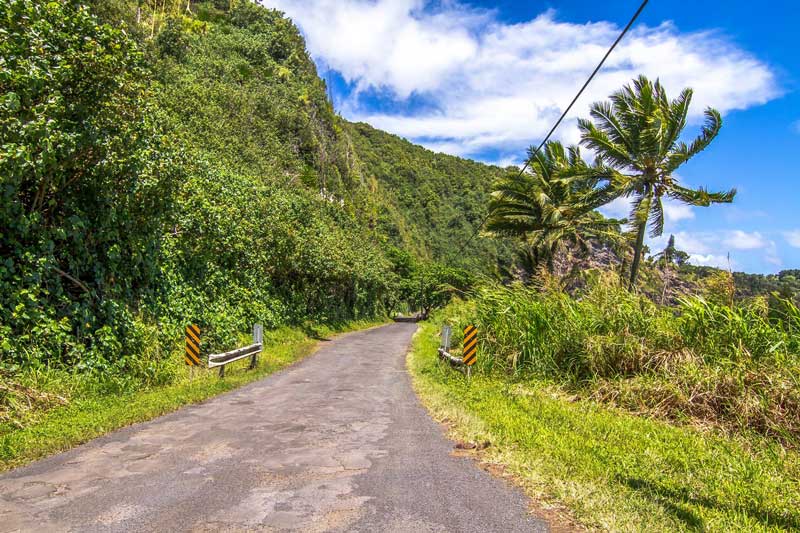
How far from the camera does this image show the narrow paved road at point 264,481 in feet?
14.6

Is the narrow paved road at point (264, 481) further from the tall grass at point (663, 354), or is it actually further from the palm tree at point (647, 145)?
the palm tree at point (647, 145)

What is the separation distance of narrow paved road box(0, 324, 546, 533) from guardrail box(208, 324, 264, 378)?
363 centimetres

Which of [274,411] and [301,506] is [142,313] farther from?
[301,506]

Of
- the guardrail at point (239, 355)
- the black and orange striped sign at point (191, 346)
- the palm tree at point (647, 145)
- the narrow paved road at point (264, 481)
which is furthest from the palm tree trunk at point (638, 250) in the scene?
the black and orange striped sign at point (191, 346)

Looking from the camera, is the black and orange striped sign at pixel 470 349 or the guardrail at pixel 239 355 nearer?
the guardrail at pixel 239 355

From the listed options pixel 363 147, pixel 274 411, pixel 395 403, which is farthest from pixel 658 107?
pixel 363 147

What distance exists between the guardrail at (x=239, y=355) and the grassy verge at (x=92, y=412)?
343 mm

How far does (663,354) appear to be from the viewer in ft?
34.1

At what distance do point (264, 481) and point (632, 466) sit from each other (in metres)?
4.29

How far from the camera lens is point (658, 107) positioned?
1744 centimetres

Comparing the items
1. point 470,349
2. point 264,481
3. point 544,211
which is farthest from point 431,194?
point 264,481

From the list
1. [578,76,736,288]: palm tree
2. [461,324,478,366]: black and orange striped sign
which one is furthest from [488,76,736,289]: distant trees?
[461,324,478,366]: black and orange striped sign

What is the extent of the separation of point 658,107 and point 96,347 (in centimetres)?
1789

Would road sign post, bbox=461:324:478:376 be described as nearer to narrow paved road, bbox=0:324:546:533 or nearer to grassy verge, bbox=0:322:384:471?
narrow paved road, bbox=0:324:546:533
